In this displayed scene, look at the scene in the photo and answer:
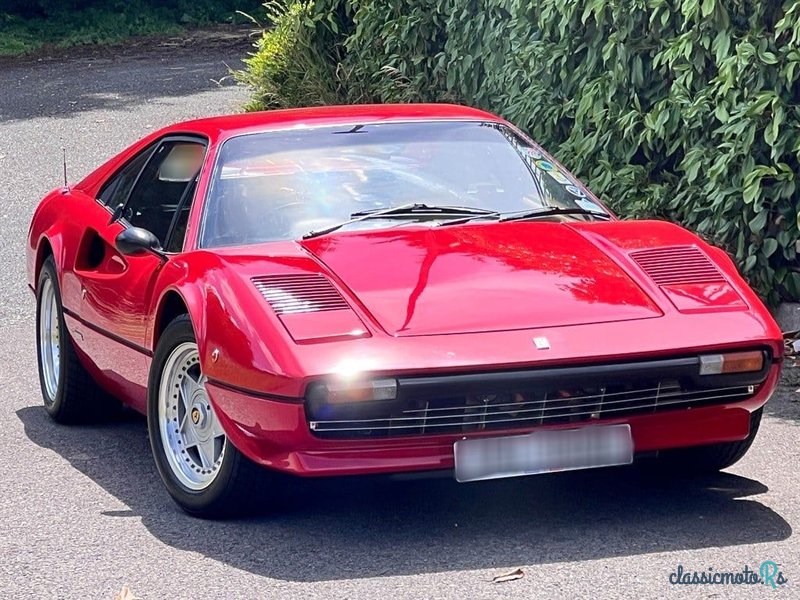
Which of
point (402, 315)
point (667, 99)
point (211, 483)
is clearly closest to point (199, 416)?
point (211, 483)

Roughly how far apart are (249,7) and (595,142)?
20.1 meters

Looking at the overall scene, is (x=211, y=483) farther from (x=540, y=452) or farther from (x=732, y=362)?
(x=732, y=362)

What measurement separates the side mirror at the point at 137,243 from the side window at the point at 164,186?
26 centimetres

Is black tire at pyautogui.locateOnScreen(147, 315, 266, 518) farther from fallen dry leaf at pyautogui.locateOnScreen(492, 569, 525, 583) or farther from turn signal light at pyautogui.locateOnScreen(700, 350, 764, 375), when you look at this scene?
turn signal light at pyautogui.locateOnScreen(700, 350, 764, 375)

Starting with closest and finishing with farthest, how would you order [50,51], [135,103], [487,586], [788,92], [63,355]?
1. [487,586]
2. [63,355]
3. [788,92]
4. [135,103]
5. [50,51]

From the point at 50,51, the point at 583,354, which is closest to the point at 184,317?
the point at 583,354

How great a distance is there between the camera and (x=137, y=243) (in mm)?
5535

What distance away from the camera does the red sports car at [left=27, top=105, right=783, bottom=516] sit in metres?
4.54

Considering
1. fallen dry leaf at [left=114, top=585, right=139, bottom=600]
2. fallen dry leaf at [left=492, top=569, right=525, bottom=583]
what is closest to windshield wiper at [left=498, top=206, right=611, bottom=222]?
fallen dry leaf at [left=492, top=569, right=525, bottom=583]

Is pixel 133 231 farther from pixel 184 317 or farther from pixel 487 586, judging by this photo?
pixel 487 586

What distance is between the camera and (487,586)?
14.0 ft

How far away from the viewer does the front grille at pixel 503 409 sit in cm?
450


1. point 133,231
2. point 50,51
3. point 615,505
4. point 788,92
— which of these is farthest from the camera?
point 50,51

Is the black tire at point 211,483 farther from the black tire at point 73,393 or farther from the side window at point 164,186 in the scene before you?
the black tire at point 73,393
